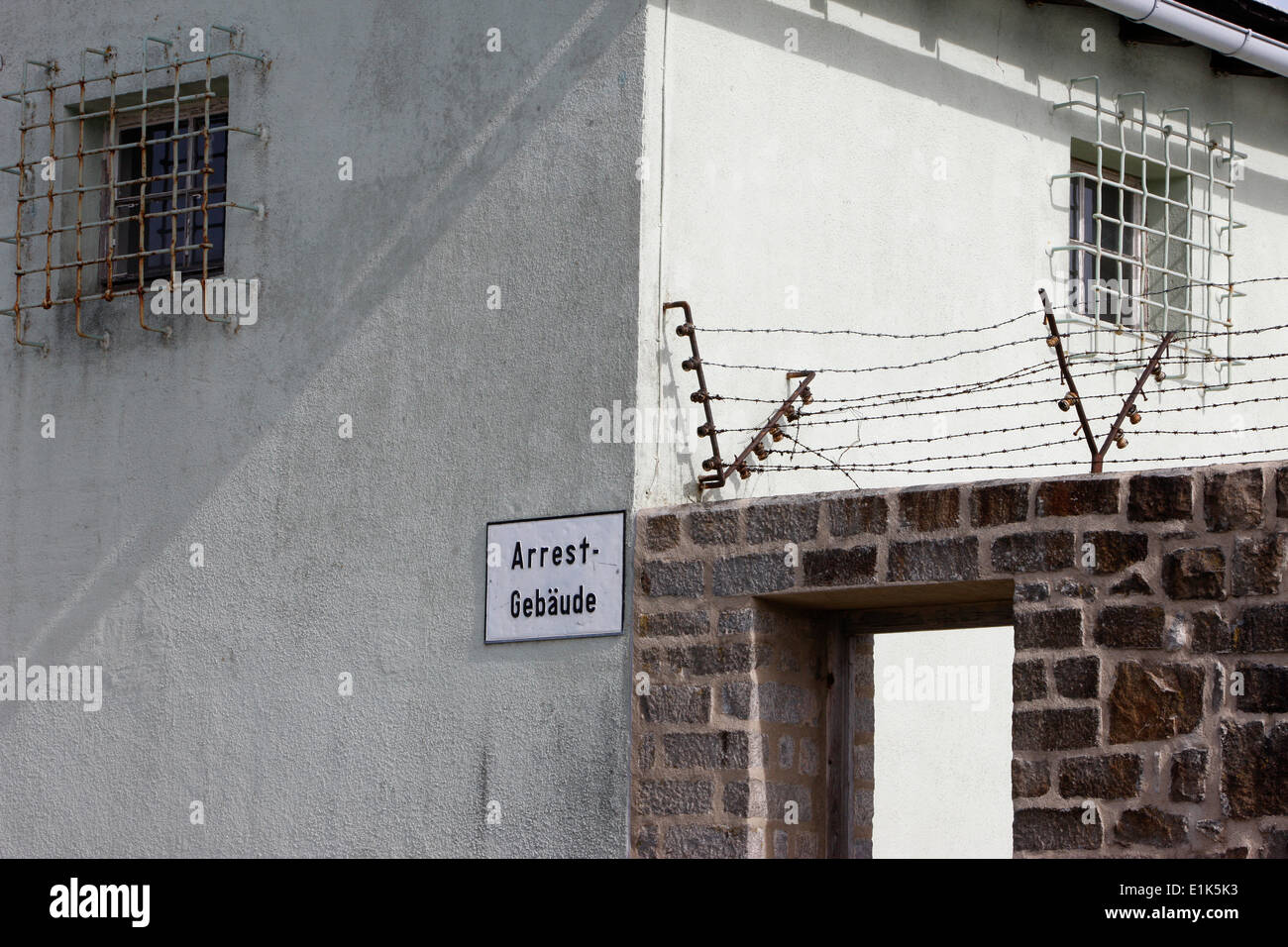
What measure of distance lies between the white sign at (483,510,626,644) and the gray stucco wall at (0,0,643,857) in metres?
0.07

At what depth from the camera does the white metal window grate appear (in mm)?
Answer: 10883

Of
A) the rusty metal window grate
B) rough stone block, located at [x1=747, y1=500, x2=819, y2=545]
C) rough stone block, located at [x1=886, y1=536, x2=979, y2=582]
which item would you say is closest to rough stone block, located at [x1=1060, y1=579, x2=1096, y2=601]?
rough stone block, located at [x1=886, y1=536, x2=979, y2=582]

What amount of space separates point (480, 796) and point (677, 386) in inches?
73.4

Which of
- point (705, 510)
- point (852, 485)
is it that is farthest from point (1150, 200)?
point (705, 510)

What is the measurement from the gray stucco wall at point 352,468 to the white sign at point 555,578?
2.9 inches

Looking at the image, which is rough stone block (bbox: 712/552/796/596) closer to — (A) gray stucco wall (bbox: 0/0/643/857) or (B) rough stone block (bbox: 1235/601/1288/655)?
(A) gray stucco wall (bbox: 0/0/643/857)

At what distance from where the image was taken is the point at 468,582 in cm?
927

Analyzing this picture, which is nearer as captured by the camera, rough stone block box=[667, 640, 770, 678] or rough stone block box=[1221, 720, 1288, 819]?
rough stone block box=[1221, 720, 1288, 819]

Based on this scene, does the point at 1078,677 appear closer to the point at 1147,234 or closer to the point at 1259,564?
the point at 1259,564

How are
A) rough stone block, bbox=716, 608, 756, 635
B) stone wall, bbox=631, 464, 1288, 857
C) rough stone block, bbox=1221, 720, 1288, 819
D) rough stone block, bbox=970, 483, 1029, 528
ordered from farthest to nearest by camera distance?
rough stone block, bbox=716, 608, 756, 635
rough stone block, bbox=970, 483, 1029, 528
stone wall, bbox=631, 464, 1288, 857
rough stone block, bbox=1221, 720, 1288, 819

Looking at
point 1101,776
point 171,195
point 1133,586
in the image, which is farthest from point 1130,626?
point 171,195

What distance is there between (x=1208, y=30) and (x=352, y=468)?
4.63 m

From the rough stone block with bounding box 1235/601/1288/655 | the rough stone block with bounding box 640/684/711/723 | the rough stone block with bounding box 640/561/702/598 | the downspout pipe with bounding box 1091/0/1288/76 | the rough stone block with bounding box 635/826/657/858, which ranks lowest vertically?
the rough stone block with bounding box 635/826/657/858

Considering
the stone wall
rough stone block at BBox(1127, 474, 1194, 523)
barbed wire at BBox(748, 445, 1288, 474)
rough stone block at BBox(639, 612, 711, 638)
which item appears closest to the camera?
the stone wall
